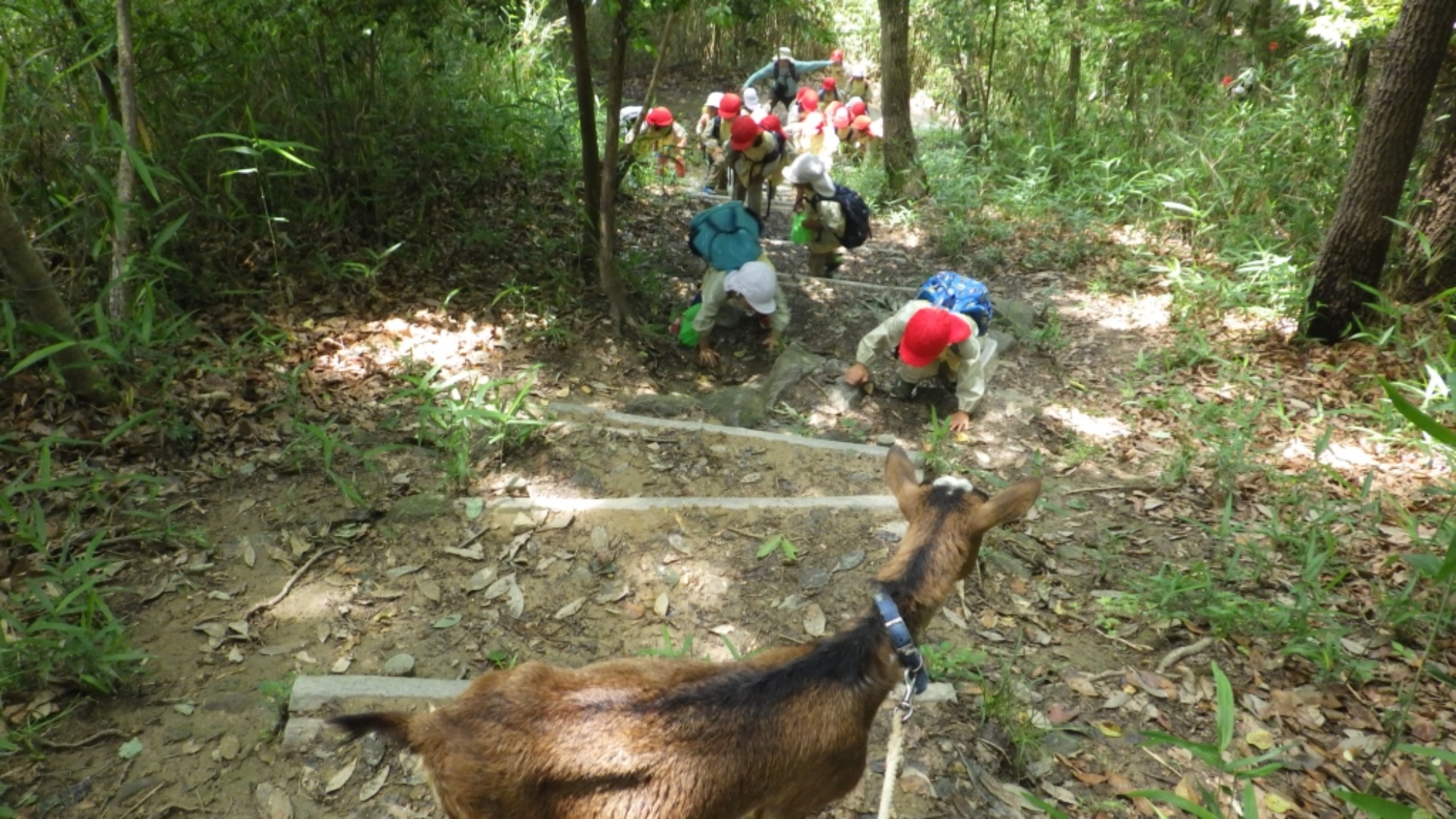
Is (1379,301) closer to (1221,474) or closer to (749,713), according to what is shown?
(1221,474)

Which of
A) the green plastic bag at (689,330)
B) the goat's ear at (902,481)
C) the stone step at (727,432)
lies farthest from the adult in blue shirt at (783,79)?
the goat's ear at (902,481)

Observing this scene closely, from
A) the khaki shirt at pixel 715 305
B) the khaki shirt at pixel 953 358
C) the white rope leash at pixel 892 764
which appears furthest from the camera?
the khaki shirt at pixel 715 305

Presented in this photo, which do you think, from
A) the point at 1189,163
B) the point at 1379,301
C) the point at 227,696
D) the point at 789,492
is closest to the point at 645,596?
the point at 789,492

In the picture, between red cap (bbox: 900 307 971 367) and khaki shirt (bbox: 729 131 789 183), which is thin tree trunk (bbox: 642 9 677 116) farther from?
red cap (bbox: 900 307 971 367)

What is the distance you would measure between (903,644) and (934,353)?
132 inches

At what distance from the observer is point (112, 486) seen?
13.1 feet

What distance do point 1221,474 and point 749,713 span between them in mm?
3846

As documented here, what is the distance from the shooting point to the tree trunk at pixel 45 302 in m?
3.81

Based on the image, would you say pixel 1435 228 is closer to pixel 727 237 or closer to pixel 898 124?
pixel 727 237

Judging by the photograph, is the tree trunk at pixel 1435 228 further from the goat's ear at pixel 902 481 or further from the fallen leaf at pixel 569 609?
the fallen leaf at pixel 569 609

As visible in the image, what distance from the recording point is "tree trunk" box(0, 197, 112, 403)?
3.81m

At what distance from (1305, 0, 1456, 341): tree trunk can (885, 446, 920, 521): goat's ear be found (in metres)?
5.00

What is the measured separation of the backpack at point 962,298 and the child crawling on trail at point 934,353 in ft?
0.18

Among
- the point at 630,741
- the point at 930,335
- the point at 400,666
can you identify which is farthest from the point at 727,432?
the point at 630,741
